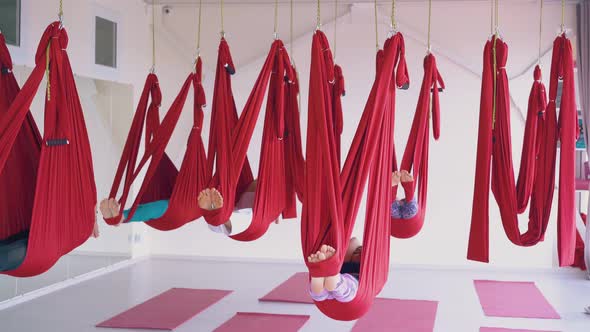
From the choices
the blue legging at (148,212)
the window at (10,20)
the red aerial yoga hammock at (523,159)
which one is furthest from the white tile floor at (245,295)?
the window at (10,20)

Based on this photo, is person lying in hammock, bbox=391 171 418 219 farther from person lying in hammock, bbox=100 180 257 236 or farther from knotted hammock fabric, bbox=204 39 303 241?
person lying in hammock, bbox=100 180 257 236

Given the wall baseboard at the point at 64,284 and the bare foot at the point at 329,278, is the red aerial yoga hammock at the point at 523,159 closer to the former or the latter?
the bare foot at the point at 329,278

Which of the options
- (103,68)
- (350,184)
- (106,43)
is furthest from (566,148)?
(106,43)

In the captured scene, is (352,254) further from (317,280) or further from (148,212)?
(317,280)

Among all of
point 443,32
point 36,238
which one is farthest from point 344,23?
point 36,238

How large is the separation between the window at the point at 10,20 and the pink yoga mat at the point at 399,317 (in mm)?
3184

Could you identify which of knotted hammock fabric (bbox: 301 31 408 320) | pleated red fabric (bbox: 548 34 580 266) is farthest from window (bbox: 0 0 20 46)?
pleated red fabric (bbox: 548 34 580 266)

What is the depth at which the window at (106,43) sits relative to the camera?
653 centimetres

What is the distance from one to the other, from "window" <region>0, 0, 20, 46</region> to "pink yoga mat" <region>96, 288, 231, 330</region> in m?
2.14

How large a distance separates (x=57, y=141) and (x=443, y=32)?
4.64 m

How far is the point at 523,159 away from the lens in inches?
140

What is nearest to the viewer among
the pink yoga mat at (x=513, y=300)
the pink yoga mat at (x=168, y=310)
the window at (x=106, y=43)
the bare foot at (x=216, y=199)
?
the bare foot at (x=216, y=199)

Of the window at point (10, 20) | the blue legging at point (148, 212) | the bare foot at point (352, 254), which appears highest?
the window at point (10, 20)

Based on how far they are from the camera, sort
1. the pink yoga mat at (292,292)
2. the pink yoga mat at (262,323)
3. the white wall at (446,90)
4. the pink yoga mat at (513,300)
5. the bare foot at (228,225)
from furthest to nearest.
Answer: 1. the white wall at (446,90)
2. the pink yoga mat at (292,292)
3. the pink yoga mat at (513,300)
4. the pink yoga mat at (262,323)
5. the bare foot at (228,225)
